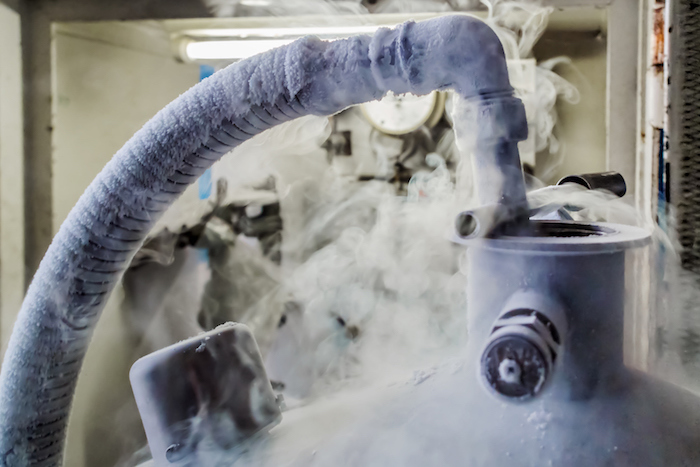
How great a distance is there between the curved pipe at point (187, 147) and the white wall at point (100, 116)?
1.50 metres

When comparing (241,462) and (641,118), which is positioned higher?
(641,118)

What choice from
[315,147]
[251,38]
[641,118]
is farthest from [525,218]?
[315,147]

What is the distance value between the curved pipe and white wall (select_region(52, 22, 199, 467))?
150 centimetres

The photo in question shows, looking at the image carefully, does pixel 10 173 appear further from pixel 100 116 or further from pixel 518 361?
pixel 518 361

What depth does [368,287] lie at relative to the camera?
8.13ft

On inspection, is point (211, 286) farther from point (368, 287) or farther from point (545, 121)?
point (545, 121)

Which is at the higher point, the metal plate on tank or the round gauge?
the round gauge

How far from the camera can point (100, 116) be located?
226 cm

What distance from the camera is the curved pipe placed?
27.5 inches

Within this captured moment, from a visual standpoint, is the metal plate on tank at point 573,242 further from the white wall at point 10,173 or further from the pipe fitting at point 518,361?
the white wall at point 10,173

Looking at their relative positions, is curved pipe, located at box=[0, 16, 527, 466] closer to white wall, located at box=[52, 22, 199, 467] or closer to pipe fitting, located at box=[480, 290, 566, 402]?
pipe fitting, located at box=[480, 290, 566, 402]

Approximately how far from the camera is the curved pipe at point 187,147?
0.70m

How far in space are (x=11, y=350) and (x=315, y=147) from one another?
193cm

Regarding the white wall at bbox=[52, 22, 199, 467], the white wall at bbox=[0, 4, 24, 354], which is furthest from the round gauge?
the white wall at bbox=[0, 4, 24, 354]
